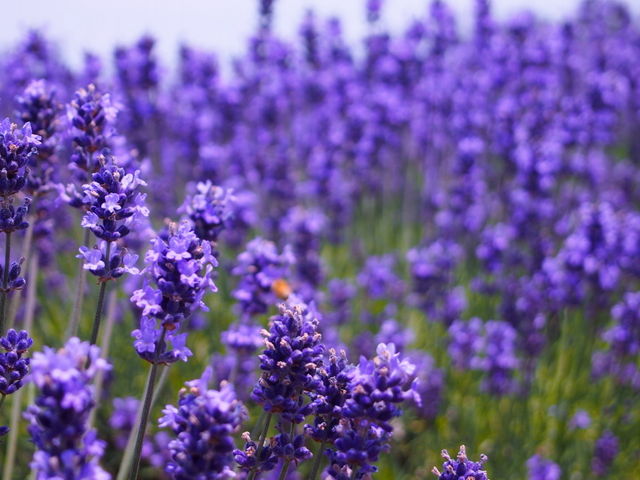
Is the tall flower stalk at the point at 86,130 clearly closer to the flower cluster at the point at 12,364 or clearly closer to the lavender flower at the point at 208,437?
the flower cluster at the point at 12,364

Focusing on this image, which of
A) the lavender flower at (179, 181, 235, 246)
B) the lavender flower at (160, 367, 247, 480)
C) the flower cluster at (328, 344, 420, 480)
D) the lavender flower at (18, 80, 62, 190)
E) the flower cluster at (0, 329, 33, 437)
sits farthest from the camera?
the lavender flower at (18, 80, 62, 190)

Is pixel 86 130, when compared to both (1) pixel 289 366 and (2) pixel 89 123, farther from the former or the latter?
(1) pixel 289 366

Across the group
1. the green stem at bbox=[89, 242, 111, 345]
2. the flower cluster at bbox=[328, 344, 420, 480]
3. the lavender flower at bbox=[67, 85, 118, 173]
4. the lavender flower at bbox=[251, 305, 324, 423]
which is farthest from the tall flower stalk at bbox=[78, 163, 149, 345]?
the flower cluster at bbox=[328, 344, 420, 480]

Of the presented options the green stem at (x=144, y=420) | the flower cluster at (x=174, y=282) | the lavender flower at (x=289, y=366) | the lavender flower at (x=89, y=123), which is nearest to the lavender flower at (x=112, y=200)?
the flower cluster at (x=174, y=282)

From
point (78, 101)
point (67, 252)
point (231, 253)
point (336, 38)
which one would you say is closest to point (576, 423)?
point (231, 253)

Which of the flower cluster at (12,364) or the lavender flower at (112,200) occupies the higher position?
the lavender flower at (112,200)

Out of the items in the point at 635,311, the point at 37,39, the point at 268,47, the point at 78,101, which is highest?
the point at 268,47

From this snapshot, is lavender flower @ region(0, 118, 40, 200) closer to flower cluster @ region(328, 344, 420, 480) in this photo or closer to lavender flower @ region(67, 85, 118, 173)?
lavender flower @ region(67, 85, 118, 173)

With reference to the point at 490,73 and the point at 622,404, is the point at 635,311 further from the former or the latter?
the point at 490,73
